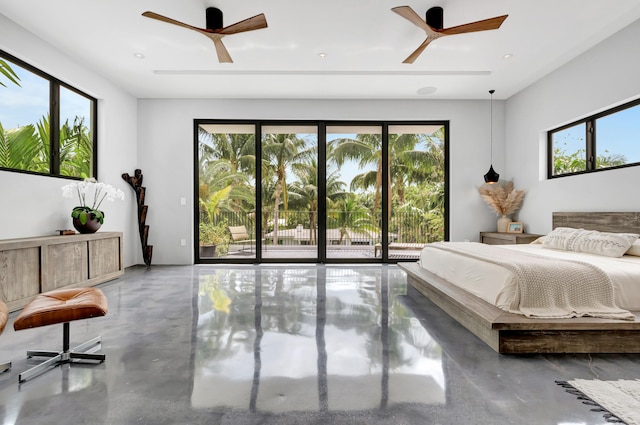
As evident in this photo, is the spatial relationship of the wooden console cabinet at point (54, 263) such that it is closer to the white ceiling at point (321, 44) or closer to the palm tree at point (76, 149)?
the palm tree at point (76, 149)

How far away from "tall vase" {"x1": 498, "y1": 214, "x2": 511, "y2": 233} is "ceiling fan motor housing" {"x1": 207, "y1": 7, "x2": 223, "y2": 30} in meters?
5.17

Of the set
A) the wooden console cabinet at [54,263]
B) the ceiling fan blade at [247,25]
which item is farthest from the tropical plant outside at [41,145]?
the ceiling fan blade at [247,25]

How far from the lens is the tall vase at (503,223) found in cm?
550

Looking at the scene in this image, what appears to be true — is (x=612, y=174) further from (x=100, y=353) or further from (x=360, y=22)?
(x=100, y=353)

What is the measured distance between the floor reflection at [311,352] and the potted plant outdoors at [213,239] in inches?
83.4

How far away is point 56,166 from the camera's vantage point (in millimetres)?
4078

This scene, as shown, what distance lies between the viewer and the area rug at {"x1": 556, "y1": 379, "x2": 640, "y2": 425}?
150cm

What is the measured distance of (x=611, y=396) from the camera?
166 centimetres

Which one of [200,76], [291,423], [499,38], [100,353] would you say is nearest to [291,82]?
[200,76]

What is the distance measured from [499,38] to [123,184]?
5.88 metres

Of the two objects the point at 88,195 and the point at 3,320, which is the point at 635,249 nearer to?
the point at 3,320

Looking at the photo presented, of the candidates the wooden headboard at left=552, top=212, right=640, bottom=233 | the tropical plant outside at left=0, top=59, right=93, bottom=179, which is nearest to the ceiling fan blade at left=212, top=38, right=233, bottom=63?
the tropical plant outside at left=0, top=59, right=93, bottom=179

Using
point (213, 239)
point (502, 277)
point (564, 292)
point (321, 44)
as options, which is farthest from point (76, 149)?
point (564, 292)

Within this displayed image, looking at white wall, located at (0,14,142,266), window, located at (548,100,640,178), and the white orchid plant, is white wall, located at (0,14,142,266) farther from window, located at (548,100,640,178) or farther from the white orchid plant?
window, located at (548,100,640,178)
